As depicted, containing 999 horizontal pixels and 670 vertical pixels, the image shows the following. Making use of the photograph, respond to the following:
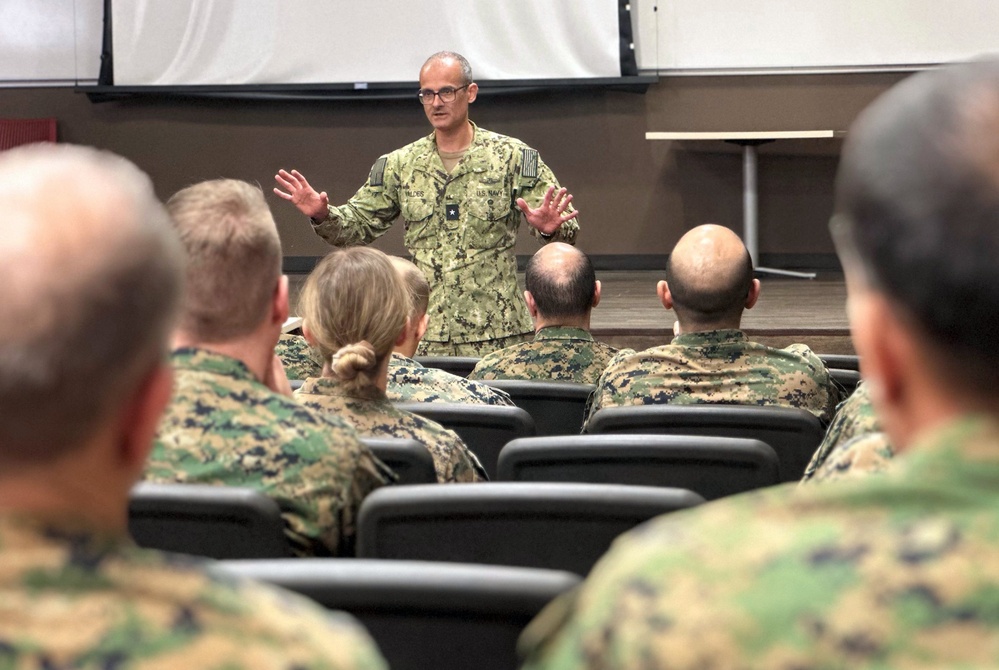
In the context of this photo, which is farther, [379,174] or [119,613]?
[379,174]

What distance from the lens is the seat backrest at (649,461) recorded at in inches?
75.1

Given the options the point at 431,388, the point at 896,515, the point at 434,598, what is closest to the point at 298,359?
the point at 431,388

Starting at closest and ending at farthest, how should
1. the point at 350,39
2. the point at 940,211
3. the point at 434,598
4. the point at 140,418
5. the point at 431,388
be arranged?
1. the point at 940,211
2. the point at 140,418
3. the point at 434,598
4. the point at 431,388
5. the point at 350,39

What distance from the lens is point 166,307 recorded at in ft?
2.60

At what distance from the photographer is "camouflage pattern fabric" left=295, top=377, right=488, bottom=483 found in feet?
7.01

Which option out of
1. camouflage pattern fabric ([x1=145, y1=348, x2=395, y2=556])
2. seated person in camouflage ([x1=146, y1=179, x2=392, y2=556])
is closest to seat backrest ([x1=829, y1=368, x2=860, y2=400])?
seated person in camouflage ([x1=146, y1=179, x2=392, y2=556])

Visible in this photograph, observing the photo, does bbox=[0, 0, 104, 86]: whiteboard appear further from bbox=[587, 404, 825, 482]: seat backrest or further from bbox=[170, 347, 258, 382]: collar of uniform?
bbox=[170, 347, 258, 382]: collar of uniform

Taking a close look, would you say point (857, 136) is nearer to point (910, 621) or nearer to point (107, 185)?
point (910, 621)

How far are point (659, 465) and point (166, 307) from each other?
129 centimetres

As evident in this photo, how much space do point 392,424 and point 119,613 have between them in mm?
1494

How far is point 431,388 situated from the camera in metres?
2.80

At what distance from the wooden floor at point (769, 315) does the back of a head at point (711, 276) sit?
2.43m

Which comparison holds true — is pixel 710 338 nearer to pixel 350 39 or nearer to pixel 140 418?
pixel 140 418

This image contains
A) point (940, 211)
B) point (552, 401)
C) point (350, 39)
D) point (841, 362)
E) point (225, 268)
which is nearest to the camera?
point (940, 211)
